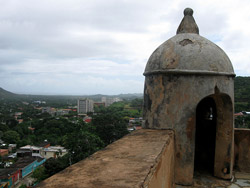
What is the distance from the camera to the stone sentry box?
3215 millimetres

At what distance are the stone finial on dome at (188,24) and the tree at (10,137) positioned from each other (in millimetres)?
33308

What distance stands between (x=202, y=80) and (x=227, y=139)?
1058 mm

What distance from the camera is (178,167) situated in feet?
10.6

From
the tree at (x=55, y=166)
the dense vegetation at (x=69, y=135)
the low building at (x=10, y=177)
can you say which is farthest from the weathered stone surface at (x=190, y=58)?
the low building at (x=10, y=177)

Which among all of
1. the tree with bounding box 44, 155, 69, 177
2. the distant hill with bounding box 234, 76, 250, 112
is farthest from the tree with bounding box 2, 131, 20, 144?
the distant hill with bounding box 234, 76, 250, 112

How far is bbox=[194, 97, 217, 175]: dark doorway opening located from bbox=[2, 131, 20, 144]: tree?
3249cm

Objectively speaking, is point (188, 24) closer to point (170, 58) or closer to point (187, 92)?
point (170, 58)

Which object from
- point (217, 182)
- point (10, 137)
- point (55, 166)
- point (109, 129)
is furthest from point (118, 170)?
point (10, 137)

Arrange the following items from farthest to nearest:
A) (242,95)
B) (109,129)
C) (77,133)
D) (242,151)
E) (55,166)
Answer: (242,95)
(109,129)
(55,166)
(77,133)
(242,151)

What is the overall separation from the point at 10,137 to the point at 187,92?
34048 millimetres

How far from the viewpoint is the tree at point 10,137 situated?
32.0 m

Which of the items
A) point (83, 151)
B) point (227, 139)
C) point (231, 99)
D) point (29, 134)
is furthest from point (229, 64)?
point (29, 134)

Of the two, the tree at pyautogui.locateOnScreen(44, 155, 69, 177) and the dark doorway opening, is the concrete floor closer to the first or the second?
the dark doorway opening

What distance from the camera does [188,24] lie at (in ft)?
12.6
